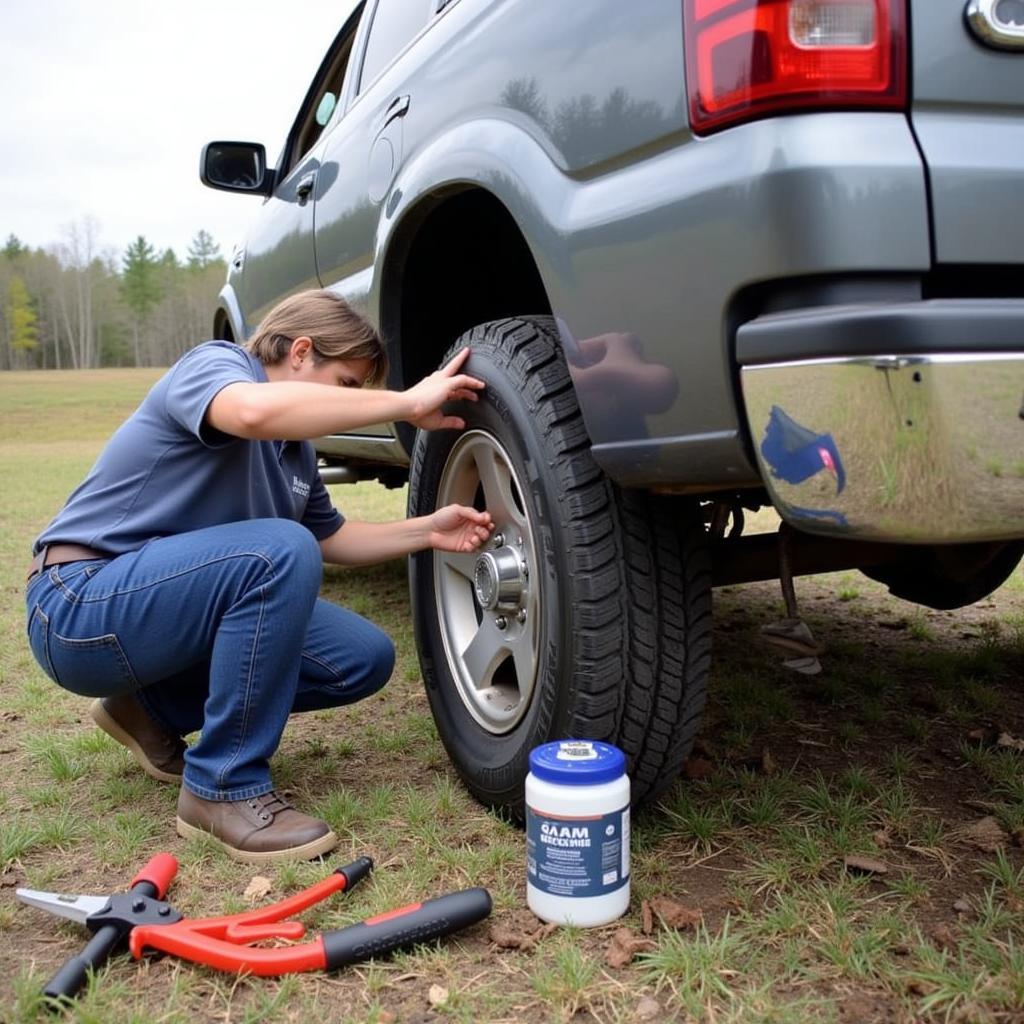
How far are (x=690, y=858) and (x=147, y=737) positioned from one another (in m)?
1.27

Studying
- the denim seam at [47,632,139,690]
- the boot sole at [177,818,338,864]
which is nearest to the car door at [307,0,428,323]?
the denim seam at [47,632,139,690]

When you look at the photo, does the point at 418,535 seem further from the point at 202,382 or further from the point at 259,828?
the point at 259,828

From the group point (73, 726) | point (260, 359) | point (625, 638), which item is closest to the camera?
point (625, 638)

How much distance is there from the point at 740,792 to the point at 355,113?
210cm

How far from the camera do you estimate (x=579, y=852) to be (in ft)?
5.27

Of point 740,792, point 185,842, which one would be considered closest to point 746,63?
point 740,792

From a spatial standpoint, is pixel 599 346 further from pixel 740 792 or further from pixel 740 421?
pixel 740 792

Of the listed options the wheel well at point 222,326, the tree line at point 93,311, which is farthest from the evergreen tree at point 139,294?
the wheel well at point 222,326

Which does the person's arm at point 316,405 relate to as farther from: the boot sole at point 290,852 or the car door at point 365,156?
the boot sole at point 290,852

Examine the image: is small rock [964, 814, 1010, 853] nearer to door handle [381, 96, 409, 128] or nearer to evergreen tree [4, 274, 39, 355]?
door handle [381, 96, 409, 128]

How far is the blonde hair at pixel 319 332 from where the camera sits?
2.21m

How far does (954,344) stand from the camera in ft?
3.87

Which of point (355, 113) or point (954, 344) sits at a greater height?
point (355, 113)

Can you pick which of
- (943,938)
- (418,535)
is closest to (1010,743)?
(943,938)
